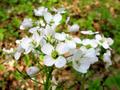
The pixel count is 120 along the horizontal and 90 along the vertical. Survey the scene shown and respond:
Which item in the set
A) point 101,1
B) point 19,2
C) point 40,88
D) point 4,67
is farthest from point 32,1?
point 40,88

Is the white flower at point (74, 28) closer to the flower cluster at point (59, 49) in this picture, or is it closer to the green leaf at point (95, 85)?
the flower cluster at point (59, 49)

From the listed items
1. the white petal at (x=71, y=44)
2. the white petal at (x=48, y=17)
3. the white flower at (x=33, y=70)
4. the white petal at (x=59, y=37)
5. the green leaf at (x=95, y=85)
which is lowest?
the green leaf at (x=95, y=85)

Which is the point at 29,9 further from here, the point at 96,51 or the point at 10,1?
the point at 96,51

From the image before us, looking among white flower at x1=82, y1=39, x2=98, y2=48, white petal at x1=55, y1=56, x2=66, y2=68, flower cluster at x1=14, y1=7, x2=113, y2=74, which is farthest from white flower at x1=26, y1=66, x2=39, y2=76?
white flower at x1=82, y1=39, x2=98, y2=48

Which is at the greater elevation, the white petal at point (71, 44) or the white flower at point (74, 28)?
the white petal at point (71, 44)

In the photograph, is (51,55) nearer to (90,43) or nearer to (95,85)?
(90,43)

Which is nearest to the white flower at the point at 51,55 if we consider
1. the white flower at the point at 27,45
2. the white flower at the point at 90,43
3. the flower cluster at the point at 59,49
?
the flower cluster at the point at 59,49
